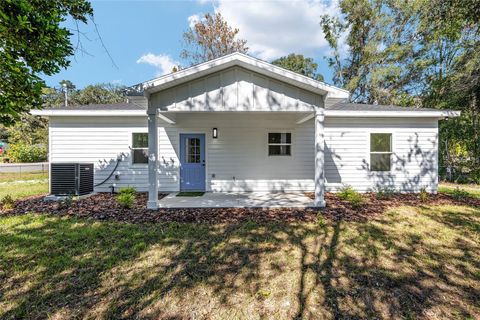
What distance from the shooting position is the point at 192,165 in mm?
8375

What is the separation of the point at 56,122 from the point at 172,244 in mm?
7254

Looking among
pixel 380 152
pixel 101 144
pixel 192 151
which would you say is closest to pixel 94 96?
pixel 101 144

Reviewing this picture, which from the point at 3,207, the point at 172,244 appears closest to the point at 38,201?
the point at 3,207

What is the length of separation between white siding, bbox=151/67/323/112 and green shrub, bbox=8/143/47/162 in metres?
21.0

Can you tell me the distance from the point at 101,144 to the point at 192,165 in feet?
10.8

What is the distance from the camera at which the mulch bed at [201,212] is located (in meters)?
5.17

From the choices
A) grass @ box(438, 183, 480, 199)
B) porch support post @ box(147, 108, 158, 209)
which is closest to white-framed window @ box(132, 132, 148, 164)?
porch support post @ box(147, 108, 158, 209)

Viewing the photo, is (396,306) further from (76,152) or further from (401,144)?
(76,152)

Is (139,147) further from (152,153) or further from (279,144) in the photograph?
(279,144)

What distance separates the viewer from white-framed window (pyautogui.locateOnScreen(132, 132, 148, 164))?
328 inches

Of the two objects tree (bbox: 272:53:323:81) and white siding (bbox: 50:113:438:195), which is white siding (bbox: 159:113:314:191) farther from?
tree (bbox: 272:53:323:81)

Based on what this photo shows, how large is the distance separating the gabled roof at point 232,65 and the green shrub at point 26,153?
2105 centimetres

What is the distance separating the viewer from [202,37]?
16703mm

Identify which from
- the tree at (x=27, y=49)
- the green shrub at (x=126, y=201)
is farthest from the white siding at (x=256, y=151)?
the tree at (x=27, y=49)
